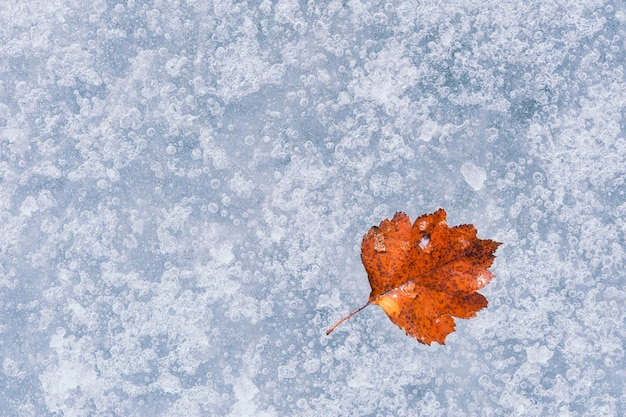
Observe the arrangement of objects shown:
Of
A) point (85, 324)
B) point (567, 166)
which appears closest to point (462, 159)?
point (567, 166)

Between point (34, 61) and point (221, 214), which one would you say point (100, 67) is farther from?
point (221, 214)

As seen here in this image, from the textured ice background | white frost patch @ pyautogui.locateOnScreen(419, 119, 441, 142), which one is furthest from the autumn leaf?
white frost patch @ pyautogui.locateOnScreen(419, 119, 441, 142)

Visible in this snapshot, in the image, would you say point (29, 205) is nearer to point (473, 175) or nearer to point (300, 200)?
point (300, 200)

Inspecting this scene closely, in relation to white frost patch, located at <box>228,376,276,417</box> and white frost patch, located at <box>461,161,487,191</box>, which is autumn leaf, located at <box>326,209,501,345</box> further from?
white frost patch, located at <box>228,376,276,417</box>

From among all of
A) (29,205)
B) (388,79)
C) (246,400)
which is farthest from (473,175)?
(29,205)

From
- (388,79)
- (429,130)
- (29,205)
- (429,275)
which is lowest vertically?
(429,275)

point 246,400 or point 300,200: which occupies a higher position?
point 300,200

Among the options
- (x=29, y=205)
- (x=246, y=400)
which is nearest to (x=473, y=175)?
(x=246, y=400)
